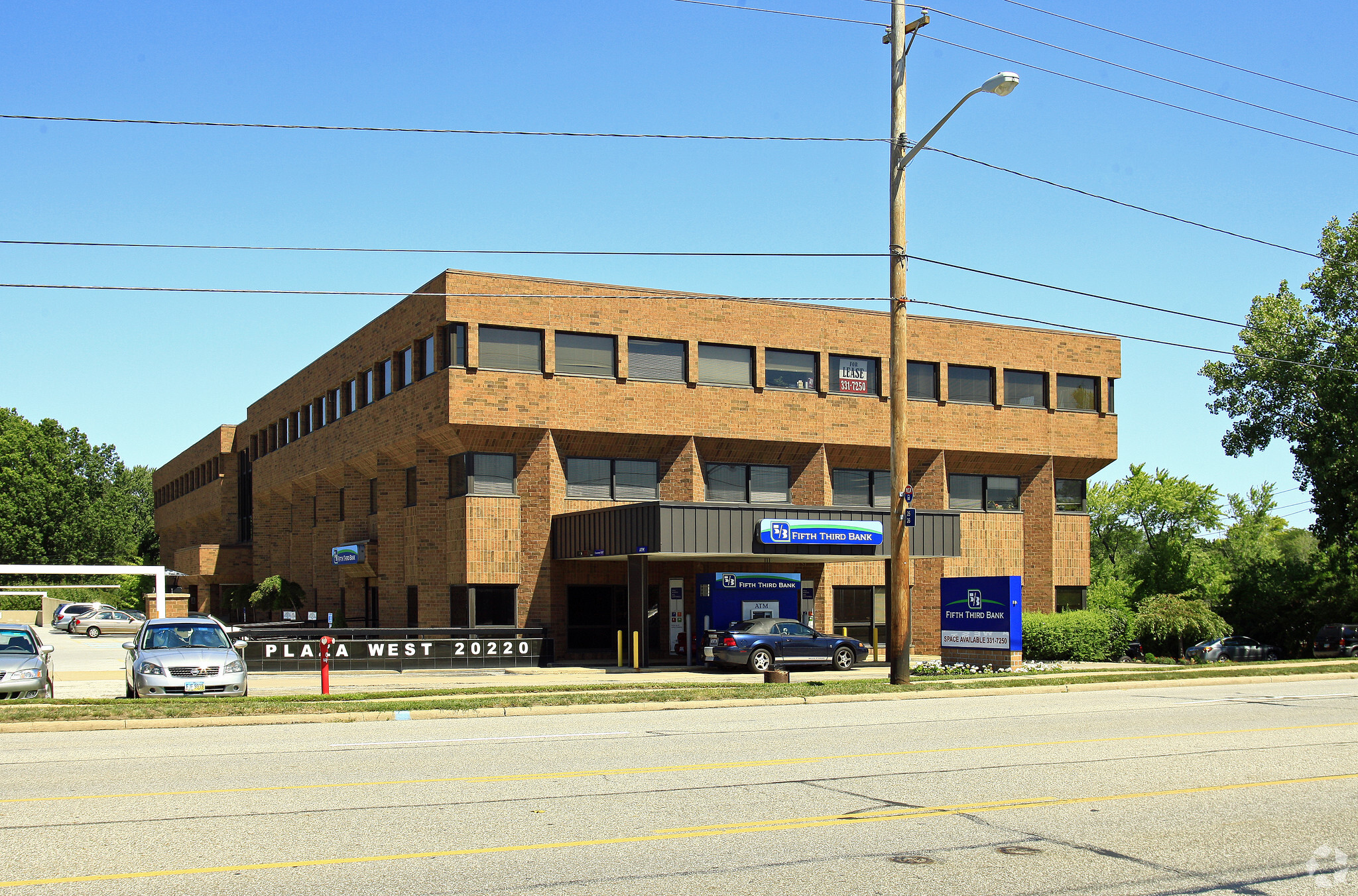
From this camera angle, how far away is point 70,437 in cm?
9931

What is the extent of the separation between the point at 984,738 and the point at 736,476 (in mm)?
23390

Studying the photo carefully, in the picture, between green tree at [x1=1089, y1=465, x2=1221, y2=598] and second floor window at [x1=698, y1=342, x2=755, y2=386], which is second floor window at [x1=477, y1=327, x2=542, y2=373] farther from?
green tree at [x1=1089, y1=465, x2=1221, y2=598]

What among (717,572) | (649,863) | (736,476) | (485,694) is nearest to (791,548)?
(717,572)

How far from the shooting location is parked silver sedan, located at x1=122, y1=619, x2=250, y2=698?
19.9 m

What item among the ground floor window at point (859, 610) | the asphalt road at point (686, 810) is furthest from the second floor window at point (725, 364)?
the asphalt road at point (686, 810)

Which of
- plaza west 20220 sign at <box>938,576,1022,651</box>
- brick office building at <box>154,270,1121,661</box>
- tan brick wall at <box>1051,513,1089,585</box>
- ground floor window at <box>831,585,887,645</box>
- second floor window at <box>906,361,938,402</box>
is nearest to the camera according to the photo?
plaza west 20220 sign at <box>938,576,1022,651</box>

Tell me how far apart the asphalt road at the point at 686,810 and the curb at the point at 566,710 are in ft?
1.78

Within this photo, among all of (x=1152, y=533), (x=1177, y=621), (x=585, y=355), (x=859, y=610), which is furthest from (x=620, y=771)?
(x=1152, y=533)

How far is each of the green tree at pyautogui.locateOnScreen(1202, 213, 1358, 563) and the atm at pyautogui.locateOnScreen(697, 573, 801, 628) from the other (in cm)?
2361

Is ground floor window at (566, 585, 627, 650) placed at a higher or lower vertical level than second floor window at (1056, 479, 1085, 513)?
lower

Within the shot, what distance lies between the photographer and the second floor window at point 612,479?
3525cm

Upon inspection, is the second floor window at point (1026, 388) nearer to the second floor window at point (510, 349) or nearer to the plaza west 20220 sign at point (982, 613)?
the plaza west 20220 sign at point (982, 613)

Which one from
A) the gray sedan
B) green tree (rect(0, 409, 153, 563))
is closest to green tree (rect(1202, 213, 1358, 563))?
the gray sedan

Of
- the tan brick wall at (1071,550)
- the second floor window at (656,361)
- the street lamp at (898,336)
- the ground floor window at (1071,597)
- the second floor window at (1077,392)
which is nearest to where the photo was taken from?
the street lamp at (898,336)
